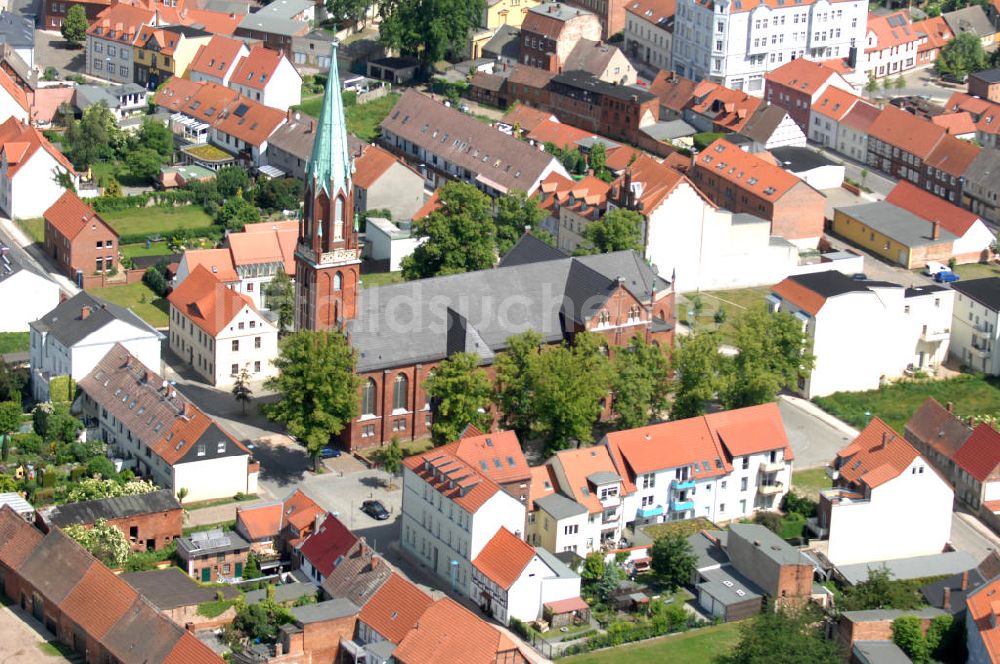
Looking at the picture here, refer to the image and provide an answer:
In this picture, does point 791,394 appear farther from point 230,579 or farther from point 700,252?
point 230,579

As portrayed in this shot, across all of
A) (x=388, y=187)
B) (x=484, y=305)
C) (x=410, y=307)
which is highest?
(x=410, y=307)

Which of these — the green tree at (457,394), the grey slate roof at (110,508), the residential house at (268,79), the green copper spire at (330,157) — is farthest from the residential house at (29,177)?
the grey slate roof at (110,508)

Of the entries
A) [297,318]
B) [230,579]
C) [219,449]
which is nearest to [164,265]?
[297,318]

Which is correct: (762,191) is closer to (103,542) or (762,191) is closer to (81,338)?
(81,338)

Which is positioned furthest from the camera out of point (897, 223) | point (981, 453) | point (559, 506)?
point (897, 223)

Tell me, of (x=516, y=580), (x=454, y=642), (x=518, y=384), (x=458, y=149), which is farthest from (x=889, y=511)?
(x=458, y=149)

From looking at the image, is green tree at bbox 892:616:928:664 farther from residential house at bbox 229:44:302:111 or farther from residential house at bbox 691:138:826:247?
residential house at bbox 229:44:302:111

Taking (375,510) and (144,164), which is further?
(144,164)

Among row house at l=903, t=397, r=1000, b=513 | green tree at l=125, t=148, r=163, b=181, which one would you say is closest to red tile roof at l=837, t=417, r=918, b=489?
row house at l=903, t=397, r=1000, b=513
